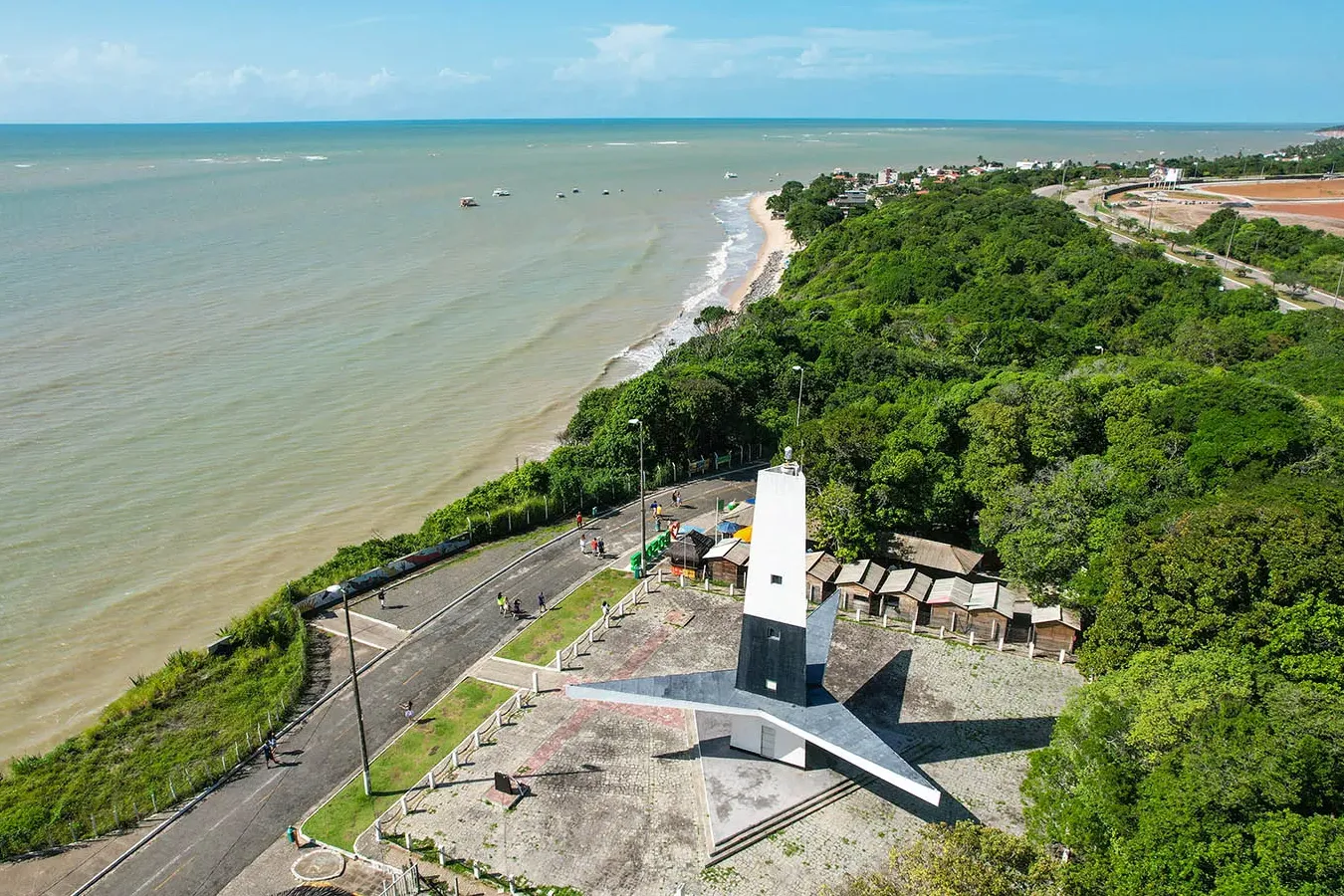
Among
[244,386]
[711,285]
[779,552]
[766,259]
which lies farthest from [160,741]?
[766,259]

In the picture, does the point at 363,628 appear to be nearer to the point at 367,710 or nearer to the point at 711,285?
the point at 367,710

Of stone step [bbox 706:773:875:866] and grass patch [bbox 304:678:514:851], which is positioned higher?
stone step [bbox 706:773:875:866]

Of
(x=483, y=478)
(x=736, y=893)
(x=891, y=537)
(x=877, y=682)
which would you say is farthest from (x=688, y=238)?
(x=736, y=893)

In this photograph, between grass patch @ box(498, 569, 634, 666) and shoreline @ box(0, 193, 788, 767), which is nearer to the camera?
grass patch @ box(498, 569, 634, 666)

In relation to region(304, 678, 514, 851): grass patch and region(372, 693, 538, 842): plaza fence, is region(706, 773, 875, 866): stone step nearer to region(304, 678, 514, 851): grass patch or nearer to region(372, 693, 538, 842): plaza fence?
region(372, 693, 538, 842): plaza fence

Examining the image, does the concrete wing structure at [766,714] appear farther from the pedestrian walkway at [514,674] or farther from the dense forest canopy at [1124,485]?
the pedestrian walkway at [514,674]

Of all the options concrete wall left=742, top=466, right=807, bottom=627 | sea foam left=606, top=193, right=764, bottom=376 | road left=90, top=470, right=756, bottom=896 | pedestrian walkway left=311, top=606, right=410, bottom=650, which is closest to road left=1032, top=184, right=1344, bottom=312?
sea foam left=606, top=193, right=764, bottom=376
